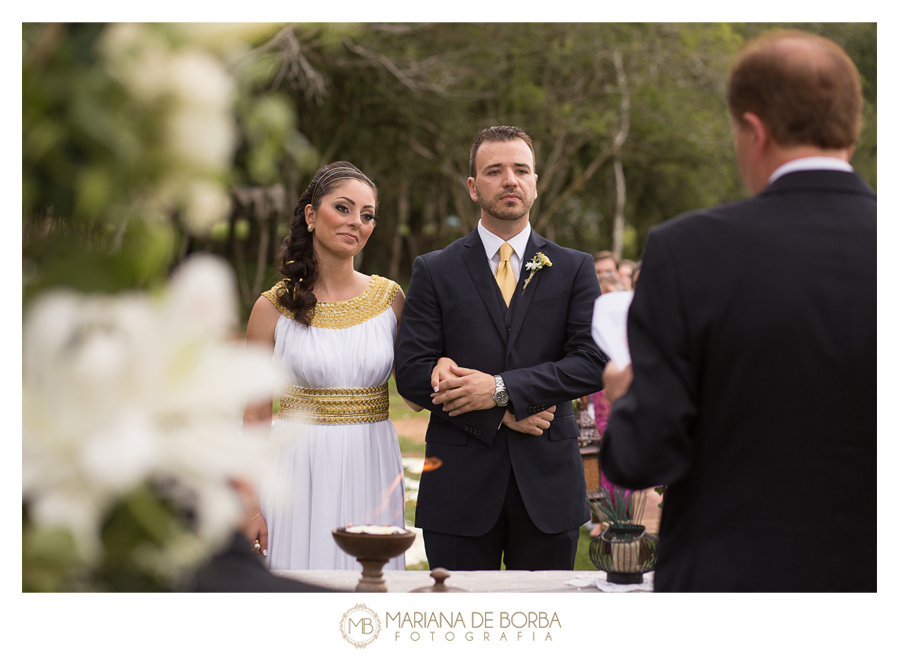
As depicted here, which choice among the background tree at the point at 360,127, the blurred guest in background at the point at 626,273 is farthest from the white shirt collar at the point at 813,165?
the blurred guest in background at the point at 626,273

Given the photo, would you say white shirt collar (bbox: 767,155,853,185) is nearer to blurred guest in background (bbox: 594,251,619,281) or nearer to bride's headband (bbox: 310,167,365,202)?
bride's headband (bbox: 310,167,365,202)

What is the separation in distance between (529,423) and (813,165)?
1.45 metres

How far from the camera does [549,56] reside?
15203 millimetres

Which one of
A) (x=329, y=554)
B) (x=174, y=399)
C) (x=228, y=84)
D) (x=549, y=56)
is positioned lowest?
(x=329, y=554)

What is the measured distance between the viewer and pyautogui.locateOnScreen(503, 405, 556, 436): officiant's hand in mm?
2701

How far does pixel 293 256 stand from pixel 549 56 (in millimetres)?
13252

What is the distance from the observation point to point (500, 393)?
2.65 metres

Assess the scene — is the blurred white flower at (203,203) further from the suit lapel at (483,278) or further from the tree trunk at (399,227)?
the tree trunk at (399,227)

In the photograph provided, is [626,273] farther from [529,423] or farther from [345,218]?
[529,423]

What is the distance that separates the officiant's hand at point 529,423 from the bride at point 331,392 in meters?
0.55

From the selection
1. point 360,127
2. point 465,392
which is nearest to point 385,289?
point 465,392

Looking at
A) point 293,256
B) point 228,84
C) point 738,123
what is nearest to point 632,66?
point 293,256

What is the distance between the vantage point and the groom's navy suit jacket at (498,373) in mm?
2697
